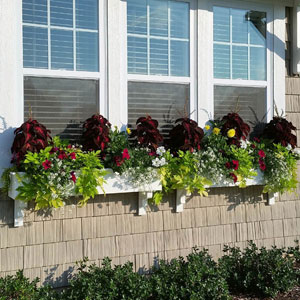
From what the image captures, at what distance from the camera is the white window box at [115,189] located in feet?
10.4

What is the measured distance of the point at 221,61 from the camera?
13.5 ft

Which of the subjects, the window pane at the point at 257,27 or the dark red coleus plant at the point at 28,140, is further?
the window pane at the point at 257,27

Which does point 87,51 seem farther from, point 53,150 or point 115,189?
point 115,189

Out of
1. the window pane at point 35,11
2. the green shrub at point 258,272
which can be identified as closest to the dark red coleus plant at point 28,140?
the window pane at point 35,11

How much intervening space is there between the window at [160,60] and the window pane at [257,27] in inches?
26.5

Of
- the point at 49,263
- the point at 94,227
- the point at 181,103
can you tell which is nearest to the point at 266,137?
the point at 181,103

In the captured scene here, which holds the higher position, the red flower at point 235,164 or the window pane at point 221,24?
the window pane at point 221,24

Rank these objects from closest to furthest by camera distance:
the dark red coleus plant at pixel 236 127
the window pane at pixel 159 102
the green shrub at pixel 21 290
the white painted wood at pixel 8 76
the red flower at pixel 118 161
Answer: the green shrub at pixel 21 290 < the white painted wood at pixel 8 76 < the red flower at pixel 118 161 < the window pane at pixel 159 102 < the dark red coleus plant at pixel 236 127

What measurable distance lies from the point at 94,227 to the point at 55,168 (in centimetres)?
71

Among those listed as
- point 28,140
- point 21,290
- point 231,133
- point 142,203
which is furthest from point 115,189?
point 231,133

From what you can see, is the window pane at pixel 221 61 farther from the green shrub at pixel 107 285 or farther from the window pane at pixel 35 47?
the green shrub at pixel 107 285

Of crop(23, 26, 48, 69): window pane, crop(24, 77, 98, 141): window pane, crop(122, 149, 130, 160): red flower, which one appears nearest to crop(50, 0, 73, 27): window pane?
crop(23, 26, 48, 69): window pane

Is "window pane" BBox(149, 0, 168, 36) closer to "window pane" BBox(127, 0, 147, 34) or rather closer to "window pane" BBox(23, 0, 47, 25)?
"window pane" BBox(127, 0, 147, 34)

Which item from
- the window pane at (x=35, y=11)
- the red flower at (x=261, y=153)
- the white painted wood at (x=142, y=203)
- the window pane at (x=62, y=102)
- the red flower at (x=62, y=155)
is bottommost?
the white painted wood at (x=142, y=203)
